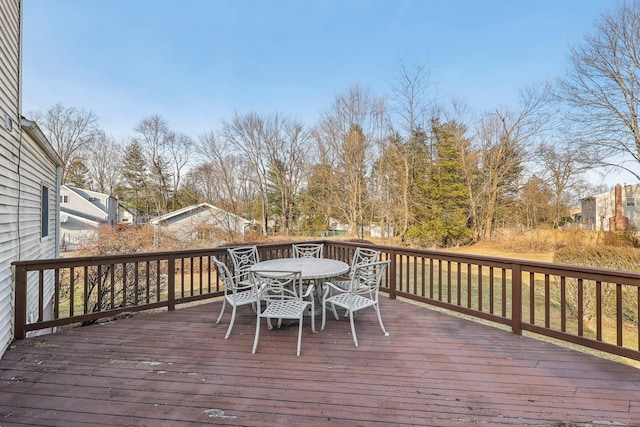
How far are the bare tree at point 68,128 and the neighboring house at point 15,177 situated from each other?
2135 centimetres

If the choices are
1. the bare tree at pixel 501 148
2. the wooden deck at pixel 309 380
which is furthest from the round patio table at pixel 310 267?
the bare tree at pixel 501 148

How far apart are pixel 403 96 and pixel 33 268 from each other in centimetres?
1626

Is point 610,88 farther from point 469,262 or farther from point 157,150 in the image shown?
point 157,150

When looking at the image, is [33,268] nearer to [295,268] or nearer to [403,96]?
[295,268]

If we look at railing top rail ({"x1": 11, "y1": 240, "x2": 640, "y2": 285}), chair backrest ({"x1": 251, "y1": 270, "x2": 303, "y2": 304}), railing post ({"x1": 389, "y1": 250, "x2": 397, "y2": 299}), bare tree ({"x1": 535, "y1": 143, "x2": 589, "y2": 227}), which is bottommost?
railing post ({"x1": 389, "y1": 250, "x2": 397, "y2": 299})

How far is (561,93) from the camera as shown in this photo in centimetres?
1259

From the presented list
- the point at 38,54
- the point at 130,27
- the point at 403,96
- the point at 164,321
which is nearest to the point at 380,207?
the point at 403,96

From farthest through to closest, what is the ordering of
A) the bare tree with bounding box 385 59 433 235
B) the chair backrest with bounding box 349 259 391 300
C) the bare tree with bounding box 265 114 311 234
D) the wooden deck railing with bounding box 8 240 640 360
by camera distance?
the bare tree with bounding box 265 114 311 234 → the bare tree with bounding box 385 59 433 235 → the chair backrest with bounding box 349 259 391 300 → the wooden deck railing with bounding box 8 240 640 360

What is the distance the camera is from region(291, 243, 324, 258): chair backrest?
5371 millimetres

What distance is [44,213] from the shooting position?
17.6 ft

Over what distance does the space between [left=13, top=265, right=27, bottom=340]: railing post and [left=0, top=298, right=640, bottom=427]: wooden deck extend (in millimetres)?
324

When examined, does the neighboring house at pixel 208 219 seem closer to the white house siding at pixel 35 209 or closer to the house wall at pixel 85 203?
the house wall at pixel 85 203

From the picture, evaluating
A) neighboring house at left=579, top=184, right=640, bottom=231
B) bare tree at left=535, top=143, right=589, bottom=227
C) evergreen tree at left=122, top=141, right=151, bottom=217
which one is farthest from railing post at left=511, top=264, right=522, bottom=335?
evergreen tree at left=122, top=141, right=151, bottom=217

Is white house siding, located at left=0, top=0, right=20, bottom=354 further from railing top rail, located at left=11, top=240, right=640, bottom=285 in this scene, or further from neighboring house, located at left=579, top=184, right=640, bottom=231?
neighboring house, located at left=579, top=184, right=640, bottom=231
